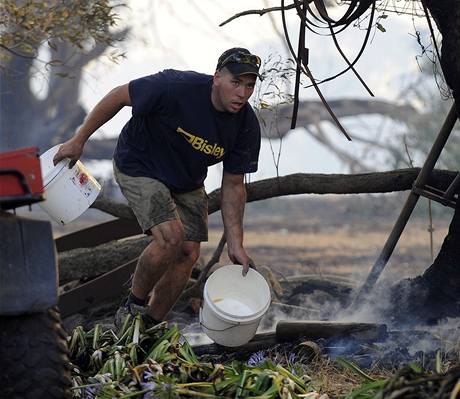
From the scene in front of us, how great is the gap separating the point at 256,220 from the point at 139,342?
52.4 feet

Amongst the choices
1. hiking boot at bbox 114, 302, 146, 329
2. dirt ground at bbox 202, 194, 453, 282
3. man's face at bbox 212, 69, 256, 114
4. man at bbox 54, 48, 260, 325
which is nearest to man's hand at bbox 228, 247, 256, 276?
man at bbox 54, 48, 260, 325

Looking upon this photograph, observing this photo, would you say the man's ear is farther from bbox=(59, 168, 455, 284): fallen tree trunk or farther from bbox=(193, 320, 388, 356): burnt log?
bbox=(59, 168, 455, 284): fallen tree trunk

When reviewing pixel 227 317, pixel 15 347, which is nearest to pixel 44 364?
pixel 15 347

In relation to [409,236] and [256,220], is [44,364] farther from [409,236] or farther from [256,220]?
[256,220]

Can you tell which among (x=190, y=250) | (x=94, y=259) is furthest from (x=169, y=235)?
(x=94, y=259)

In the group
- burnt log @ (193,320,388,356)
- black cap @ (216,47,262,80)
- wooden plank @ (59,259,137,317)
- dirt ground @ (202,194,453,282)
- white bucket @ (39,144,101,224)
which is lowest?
dirt ground @ (202,194,453,282)

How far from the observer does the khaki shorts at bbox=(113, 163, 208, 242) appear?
663 centimetres

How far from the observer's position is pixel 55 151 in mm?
6500

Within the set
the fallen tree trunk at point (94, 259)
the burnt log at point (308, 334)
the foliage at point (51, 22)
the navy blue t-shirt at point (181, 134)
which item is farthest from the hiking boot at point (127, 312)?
the foliage at point (51, 22)

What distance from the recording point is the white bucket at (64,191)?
21.1ft

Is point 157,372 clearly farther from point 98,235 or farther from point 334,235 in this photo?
point 334,235

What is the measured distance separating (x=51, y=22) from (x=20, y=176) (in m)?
4.53

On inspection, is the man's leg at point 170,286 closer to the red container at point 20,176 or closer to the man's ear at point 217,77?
the man's ear at point 217,77

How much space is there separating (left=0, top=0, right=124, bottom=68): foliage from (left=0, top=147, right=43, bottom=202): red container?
13.3 feet
